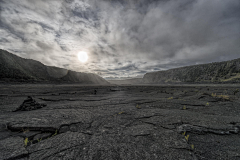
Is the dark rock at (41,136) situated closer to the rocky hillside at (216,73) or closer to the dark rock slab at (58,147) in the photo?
the dark rock slab at (58,147)

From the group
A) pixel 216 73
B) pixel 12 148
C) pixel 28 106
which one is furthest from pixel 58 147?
pixel 216 73

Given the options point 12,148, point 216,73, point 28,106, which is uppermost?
point 216,73

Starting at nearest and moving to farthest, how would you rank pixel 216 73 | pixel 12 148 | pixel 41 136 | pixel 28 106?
pixel 12 148, pixel 41 136, pixel 28 106, pixel 216 73

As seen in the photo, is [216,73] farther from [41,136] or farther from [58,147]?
[41,136]

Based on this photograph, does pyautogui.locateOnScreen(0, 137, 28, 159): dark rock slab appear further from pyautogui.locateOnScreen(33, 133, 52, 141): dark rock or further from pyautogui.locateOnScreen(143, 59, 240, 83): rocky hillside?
pyautogui.locateOnScreen(143, 59, 240, 83): rocky hillside

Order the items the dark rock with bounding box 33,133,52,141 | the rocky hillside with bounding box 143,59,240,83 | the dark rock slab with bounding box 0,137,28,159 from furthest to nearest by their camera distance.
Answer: the rocky hillside with bounding box 143,59,240,83 < the dark rock with bounding box 33,133,52,141 < the dark rock slab with bounding box 0,137,28,159

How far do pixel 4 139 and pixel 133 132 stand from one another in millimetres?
5182

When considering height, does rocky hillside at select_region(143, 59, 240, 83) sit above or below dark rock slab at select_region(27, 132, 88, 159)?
→ above

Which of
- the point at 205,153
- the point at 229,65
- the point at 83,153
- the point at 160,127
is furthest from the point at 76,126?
the point at 229,65

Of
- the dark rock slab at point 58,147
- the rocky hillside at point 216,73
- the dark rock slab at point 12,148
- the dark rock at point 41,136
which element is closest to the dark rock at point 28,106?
the dark rock slab at point 12,148

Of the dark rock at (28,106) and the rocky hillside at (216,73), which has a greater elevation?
the rocky hillside at (216,73)

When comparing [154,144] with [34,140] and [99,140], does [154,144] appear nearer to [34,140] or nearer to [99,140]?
[99,140]

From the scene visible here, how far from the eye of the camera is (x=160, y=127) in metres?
4.49

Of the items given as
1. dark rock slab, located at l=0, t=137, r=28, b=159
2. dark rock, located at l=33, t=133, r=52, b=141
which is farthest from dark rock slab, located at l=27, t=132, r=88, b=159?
dark rock, located at l=33, t=133, r=52, b=141
